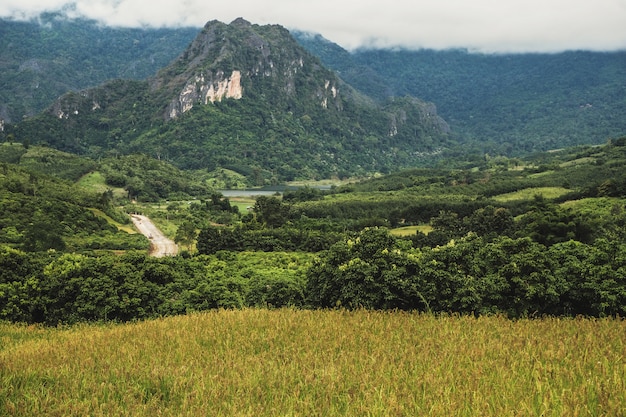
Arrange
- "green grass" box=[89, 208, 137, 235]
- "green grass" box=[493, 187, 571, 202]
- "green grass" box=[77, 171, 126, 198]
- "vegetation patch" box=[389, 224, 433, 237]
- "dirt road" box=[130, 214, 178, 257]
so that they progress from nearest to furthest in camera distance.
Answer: "dirt road" box=[130, 214, 178, 257]
"vegetation patch" box=[389, 224, 433, 237]
"green grass" box=[89, 208, 137, 235]
"green grass" box=[493, 187, 571, 202]
"green grass" box=[77, 171, 126, 198]

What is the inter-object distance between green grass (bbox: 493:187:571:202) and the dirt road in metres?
63.6

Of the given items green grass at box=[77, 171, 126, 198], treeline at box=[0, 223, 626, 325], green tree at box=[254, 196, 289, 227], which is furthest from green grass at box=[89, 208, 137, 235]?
treeline at box=[0, 223, 626, 325]

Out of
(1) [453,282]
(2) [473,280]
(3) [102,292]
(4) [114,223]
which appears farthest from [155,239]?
(2) [473,280]

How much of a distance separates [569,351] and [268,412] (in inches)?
165

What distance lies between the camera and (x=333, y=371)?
620 cm

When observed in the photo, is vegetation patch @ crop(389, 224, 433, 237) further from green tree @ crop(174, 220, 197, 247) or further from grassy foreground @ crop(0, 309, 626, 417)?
grassy foreground @ crop(0, 309, 626, 417)

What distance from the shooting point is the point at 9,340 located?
12891 mm

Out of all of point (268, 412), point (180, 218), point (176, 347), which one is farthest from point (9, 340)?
point (180, 218)

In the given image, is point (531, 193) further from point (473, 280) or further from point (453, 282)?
point (453, 282)

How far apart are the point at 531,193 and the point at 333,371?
109754 mm

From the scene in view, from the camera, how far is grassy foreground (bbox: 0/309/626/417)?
5.14m

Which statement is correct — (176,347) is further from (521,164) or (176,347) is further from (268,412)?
(521,164)

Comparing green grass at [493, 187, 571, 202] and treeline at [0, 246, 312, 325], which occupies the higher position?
treeline at [0, 246, 312, 325]

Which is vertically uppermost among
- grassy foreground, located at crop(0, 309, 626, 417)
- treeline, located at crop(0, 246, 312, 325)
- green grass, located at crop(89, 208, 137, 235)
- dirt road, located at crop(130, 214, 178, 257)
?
grassy foreground, located at crop(0, 309, 626, 417)
